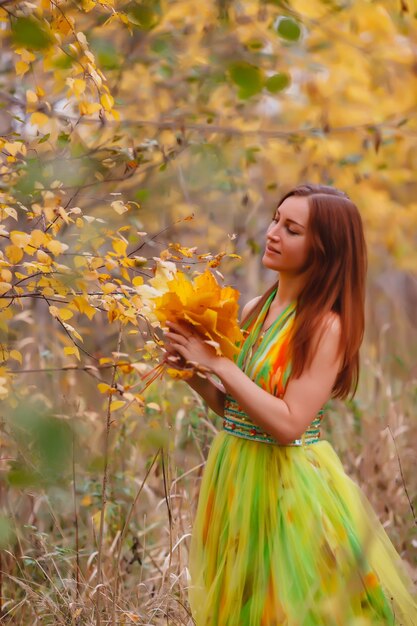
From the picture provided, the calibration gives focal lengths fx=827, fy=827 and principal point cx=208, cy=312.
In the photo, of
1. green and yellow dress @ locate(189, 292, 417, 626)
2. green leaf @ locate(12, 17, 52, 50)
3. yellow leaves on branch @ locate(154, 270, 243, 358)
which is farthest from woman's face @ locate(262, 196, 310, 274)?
green leaf @ locate(12, 17, 52, 50)

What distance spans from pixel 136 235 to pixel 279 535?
136 centimetres

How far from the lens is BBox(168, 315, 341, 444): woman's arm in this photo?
1678 mm

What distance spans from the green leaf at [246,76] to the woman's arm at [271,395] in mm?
596

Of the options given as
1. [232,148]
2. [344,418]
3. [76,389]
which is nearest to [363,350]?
[344,418]

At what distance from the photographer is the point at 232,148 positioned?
139 inches

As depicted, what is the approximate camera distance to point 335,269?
72.9 inches

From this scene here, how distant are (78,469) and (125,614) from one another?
0.90 metres

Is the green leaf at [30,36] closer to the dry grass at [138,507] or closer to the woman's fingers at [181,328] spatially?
the woman's fingers at [181,328]

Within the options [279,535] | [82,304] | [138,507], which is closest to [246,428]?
[279,535]

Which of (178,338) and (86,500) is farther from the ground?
(178,338)

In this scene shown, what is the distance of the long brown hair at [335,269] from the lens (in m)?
1.83

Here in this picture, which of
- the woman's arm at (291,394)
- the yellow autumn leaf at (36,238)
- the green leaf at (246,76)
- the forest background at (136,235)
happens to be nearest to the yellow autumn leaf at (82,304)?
the forest background at (136,235)

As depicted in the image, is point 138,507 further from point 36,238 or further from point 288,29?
point 288,29

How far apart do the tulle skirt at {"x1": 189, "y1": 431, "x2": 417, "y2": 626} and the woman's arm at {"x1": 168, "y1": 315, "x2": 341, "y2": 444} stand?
0.14m
